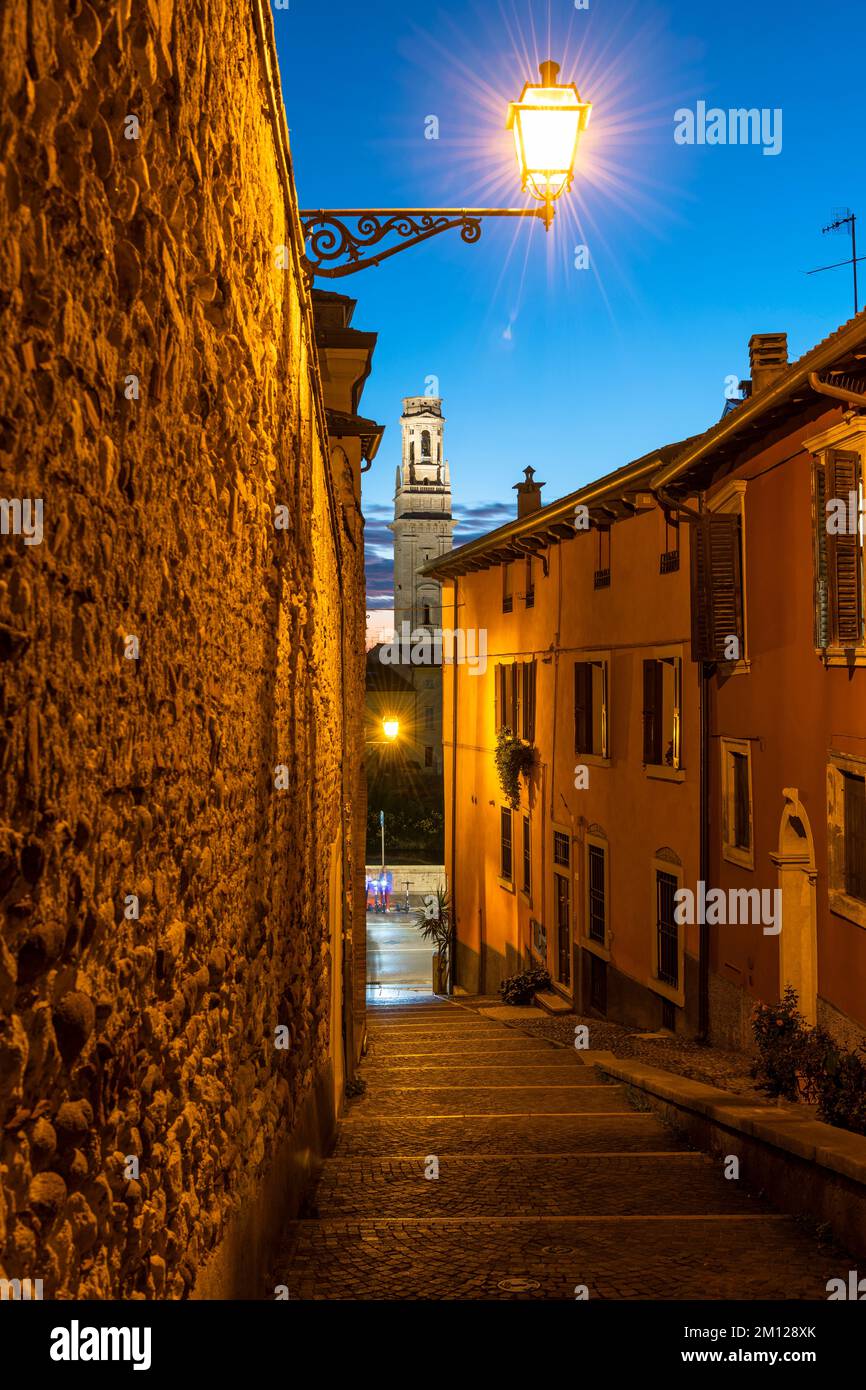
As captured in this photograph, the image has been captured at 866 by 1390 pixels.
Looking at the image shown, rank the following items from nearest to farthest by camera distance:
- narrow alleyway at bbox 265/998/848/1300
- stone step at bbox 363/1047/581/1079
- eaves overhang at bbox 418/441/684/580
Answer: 1. narrow alleyway at bbox 265/998/848/1300
2. stone step at bbox 363/1047/581/1079
3. eaves overhang at bbox 418/441/684/580

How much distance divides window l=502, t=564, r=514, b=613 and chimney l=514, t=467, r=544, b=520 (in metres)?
3.91

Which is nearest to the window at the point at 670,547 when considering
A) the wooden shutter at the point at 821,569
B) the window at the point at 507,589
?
the wooden shutter at the point at 821,569

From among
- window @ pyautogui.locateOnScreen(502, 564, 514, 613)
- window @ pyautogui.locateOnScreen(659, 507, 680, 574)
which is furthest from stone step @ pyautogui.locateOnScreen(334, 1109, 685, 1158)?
window @ pyautogui.locateOnScreen(502, 564, 514, 613)

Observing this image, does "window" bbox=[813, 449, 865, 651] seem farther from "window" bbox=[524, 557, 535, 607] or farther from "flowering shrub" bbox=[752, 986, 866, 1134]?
"window" bbox=[524, 557, 535, 607]

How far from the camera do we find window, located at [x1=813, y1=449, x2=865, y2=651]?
34.5ft

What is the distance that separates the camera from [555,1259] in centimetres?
556

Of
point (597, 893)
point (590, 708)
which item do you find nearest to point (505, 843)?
point (597, 893)

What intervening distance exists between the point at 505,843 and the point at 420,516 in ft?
196

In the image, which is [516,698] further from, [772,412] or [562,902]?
[772,412]

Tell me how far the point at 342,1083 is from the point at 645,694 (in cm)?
846

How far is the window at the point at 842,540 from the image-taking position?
10508 millimetres

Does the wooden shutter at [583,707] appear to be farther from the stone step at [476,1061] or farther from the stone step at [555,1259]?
the stone step at [555,1259]

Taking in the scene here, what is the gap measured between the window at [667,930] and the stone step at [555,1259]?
9.67 m

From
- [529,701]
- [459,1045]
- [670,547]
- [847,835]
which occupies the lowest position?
[459,1045]
